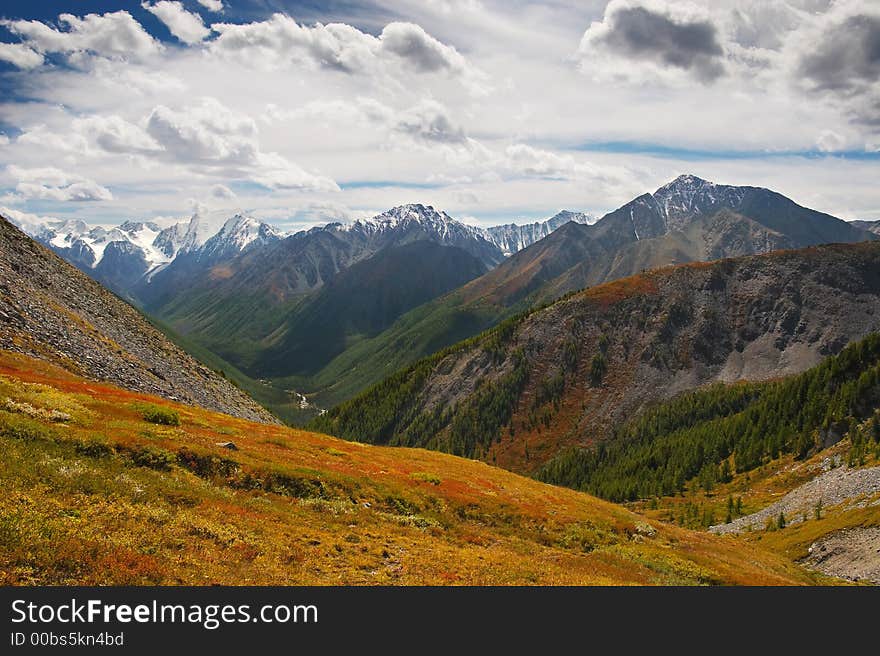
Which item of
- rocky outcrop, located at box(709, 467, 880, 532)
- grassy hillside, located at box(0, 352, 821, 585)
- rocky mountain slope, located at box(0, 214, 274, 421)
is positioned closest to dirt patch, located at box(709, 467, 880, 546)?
rocky outcrop, located at box(709, 467, 880, 532)

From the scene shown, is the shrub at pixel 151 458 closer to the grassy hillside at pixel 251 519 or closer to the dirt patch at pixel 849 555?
the grassy hillside at pixel 251 519

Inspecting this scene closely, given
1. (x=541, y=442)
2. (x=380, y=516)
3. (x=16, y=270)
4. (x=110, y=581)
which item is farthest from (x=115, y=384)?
(x=541, y=442)

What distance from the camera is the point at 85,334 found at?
69875 millimetres

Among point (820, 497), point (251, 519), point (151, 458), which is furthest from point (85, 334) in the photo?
point (820, 497)

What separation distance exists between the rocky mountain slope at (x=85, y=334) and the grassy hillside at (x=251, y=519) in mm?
16920

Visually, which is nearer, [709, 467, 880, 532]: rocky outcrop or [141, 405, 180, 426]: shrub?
[141, 405, 180, 426]: shrub

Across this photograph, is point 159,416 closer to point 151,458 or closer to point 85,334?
point 151,458

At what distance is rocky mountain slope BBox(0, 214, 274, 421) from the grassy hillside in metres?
16.9

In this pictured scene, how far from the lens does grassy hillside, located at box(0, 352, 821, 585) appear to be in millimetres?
15273

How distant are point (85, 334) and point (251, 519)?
64610mm

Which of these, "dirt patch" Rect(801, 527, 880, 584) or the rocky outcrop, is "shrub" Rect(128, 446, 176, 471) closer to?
"dirt patch" Rect(801, 527, 880, 584)

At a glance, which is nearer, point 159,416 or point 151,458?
point 151,458

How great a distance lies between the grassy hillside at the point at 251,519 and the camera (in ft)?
50.1
